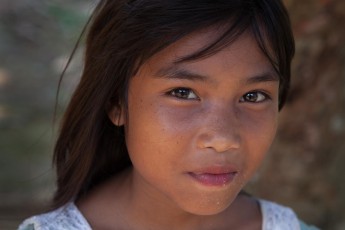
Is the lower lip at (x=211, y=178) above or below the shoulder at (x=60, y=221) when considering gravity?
above

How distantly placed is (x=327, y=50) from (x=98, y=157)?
1.31 metres

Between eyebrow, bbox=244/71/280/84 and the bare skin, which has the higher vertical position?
eyebrow, bbox=244/71/280/84

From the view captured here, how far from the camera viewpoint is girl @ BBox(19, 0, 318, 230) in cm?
165

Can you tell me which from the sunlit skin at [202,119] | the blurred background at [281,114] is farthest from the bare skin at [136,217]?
the blurred background at [281,114]

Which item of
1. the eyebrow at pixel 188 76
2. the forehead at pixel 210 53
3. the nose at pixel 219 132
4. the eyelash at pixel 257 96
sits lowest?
the nose at pixel 219 132

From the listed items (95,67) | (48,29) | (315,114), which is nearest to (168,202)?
(95,67)

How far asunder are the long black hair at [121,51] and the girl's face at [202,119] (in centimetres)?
3

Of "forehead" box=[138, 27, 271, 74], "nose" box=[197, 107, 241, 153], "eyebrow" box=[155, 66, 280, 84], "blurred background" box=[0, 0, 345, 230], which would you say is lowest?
"blurred background" box=[0, 0, 345, 230]

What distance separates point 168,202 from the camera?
1935 millimetres

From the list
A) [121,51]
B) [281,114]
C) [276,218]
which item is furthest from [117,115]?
[281,114]

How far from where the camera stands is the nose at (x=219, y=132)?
1.62 metres

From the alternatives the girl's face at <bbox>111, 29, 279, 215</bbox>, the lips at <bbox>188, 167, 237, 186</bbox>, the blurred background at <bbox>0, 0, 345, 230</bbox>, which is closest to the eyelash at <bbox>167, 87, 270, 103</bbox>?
the girl's face at <bbox>111, 29, 279, 215</bbox>

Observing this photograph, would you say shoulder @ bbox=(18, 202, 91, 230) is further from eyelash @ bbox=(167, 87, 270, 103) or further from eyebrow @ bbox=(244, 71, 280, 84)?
eyebrow @ bbox=(244, 71, 280, 84)

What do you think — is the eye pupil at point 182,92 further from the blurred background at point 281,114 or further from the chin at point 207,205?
the blurred background at point 281,114
